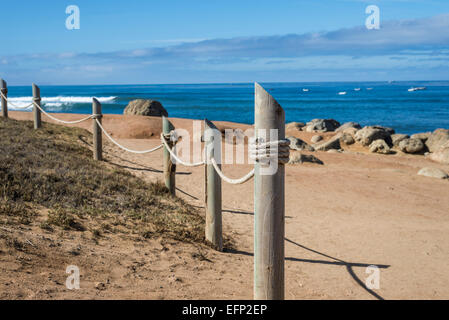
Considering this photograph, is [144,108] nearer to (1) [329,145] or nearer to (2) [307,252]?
(1) [329,145]

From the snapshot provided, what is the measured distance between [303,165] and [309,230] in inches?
209

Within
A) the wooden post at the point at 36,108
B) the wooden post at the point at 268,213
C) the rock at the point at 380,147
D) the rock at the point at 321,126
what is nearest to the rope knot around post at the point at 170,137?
the wooden post at the point at 268,213

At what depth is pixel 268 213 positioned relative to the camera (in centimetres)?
282

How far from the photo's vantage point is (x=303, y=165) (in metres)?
11.3

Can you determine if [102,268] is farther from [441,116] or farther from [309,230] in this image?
[441,116]

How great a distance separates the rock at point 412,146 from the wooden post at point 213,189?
48.6 feet

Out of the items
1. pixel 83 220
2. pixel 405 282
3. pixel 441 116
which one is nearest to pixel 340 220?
pixel 405 282

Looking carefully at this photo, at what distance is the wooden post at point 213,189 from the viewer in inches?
186

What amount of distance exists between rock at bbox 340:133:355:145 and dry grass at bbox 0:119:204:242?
13304 millimetres
